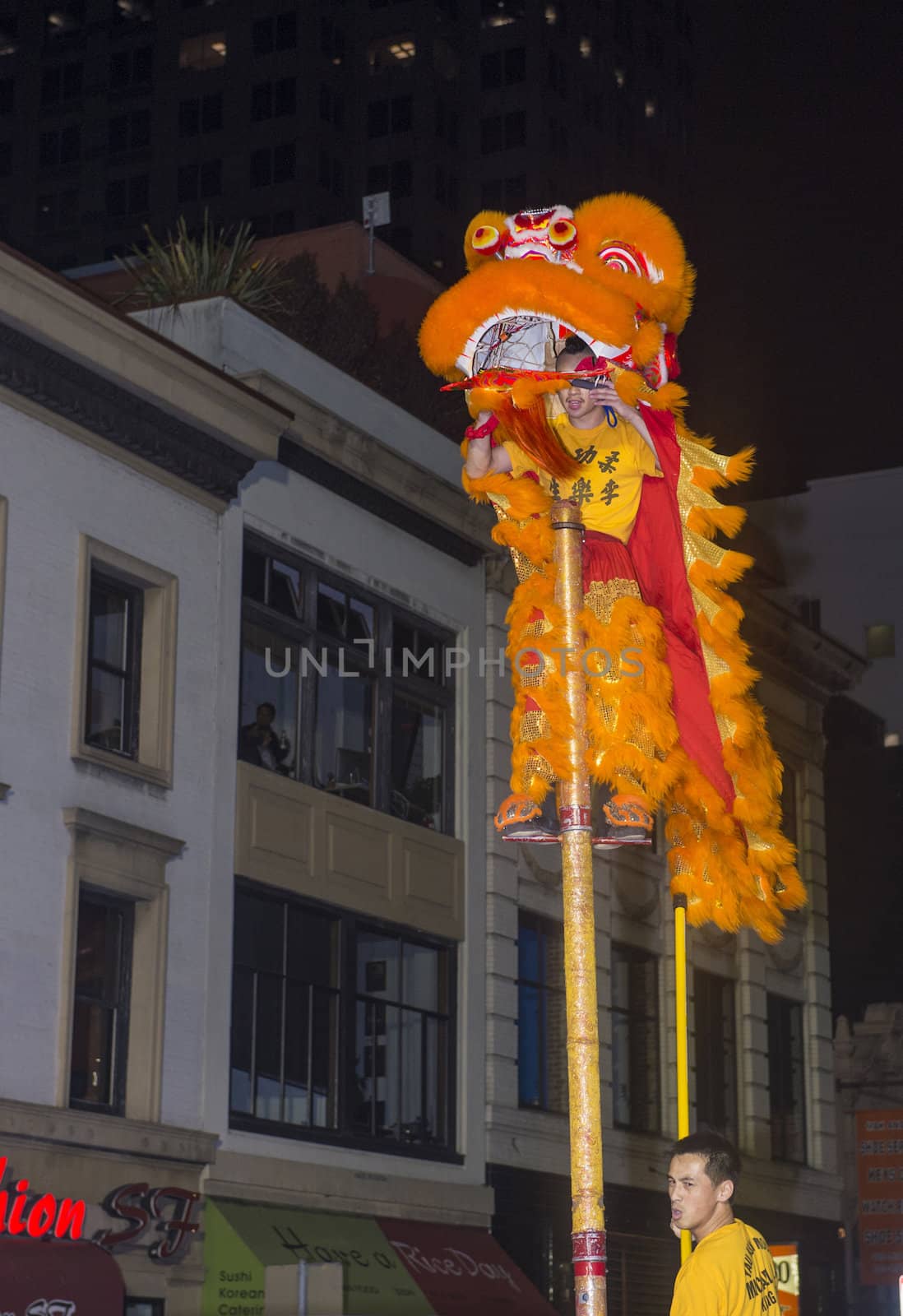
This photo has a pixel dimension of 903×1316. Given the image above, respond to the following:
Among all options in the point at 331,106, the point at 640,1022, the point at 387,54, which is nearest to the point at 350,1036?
the point at 640,1022

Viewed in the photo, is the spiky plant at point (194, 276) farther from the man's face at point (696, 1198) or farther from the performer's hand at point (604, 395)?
the man's face at point (696, 1198)

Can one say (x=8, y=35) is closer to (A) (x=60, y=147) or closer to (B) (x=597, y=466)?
(A) (x=60, y=147)

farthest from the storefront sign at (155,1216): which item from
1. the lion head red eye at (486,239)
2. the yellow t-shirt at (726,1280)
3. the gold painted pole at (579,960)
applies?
the yellow t-shirt at (726,1280)

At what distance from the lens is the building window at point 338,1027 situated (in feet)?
69.8

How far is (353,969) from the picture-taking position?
74.6ft

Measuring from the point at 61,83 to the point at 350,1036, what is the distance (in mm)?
90802

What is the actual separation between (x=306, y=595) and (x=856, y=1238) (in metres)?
19.9

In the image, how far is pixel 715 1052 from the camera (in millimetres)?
30781

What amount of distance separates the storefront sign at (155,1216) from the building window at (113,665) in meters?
4.05

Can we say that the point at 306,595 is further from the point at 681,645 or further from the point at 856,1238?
the point at 856,1238

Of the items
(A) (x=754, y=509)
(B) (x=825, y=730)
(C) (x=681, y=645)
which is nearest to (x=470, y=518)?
(C) (x=681, y=645)

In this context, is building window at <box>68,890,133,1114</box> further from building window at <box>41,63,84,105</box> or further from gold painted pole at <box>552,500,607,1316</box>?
building window at <box>41,63,84,105</box>

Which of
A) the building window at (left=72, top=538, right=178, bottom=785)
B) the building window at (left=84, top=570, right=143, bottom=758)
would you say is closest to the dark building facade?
the building window at (left=72, top=538, right=178, bottom=785)

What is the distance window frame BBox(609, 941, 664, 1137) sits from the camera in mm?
27797
